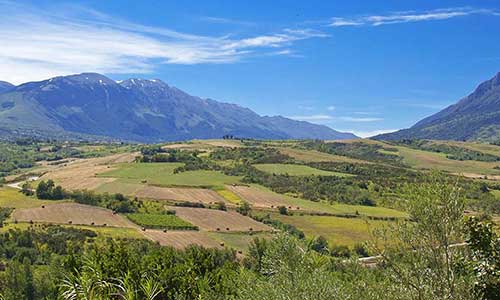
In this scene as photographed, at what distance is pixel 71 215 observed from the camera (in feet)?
375

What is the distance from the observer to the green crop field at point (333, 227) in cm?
10225

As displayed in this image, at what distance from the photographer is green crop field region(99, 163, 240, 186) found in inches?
6235

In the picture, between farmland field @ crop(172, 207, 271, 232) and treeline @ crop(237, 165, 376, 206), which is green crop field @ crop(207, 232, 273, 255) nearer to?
farmland field @ crop(172, 207, 271, 232)

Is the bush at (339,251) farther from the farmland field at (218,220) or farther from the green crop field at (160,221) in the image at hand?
the green crop field at (160,221)

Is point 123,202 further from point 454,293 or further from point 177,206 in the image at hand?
point 454,293

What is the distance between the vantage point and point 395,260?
2252cm

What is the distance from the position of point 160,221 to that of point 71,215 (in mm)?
20311

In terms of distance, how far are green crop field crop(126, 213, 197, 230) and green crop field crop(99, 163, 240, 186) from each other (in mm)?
38343

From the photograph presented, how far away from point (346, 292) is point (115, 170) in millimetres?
167917

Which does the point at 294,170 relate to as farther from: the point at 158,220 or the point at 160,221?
the point at 160,221

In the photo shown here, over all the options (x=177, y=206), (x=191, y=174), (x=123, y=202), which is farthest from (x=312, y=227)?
(x=191, y=174)

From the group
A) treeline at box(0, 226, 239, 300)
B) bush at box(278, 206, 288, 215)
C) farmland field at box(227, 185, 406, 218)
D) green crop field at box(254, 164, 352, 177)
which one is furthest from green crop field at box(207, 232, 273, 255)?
green crop field at box(254, 164, 352, 177)

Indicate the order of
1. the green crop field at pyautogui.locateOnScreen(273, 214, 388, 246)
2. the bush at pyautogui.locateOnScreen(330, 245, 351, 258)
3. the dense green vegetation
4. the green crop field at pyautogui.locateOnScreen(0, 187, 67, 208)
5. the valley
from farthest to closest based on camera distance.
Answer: the green crop field at pyautogui.locateOnScreen(0, 187, 67, 208), the dense green vegetation, the valley, the green crop field at pyautogui.locateOnScreen(273, 214, 388, 246), the bush at pyautogui.locateOnScreen(330, 245, 351, 258)

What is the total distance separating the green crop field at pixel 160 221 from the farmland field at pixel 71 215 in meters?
2.11
